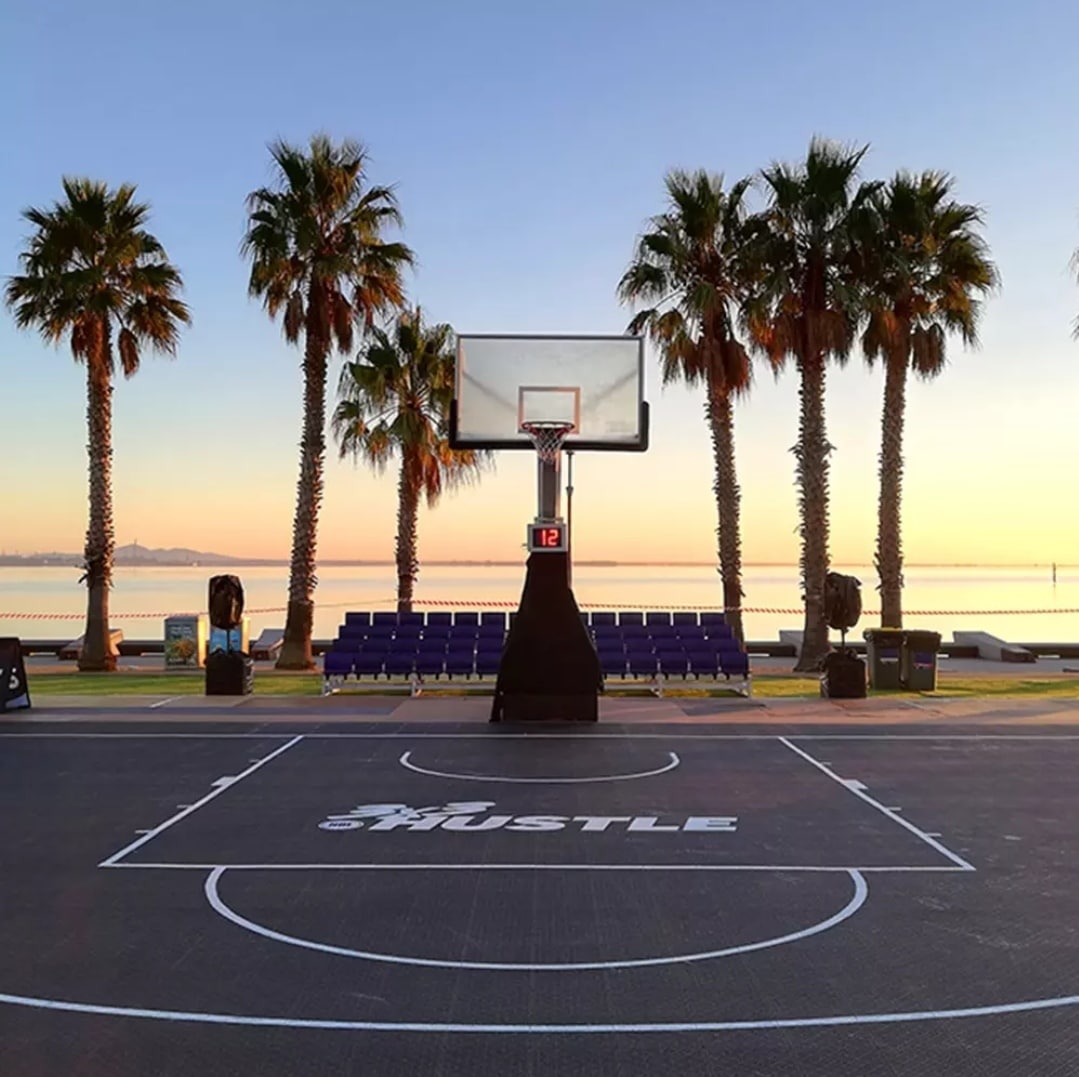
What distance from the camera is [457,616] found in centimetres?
2391

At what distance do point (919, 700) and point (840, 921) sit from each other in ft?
46.1

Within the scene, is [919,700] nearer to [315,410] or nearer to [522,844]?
[522,844]

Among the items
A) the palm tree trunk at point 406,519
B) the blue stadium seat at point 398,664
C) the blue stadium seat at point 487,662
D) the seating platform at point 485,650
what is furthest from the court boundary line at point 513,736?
the palm tree trunk at point 406,519

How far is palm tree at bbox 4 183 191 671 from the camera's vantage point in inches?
1113

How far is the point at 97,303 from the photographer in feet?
92.6

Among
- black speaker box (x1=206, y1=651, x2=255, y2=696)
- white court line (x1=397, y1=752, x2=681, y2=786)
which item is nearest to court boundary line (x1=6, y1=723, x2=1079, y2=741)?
white court line (x1=397, y1=752, x2=681, y2=786)

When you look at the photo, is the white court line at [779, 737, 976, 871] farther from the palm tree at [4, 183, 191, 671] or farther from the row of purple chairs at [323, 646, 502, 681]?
the palm tree at [4, 183, 191, 671]

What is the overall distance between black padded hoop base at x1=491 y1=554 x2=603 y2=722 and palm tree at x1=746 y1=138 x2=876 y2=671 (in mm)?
9604

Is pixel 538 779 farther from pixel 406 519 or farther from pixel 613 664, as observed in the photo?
pixel 406 519

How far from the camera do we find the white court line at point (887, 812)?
1009 cm

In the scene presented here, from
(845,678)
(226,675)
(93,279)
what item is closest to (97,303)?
(93,279)

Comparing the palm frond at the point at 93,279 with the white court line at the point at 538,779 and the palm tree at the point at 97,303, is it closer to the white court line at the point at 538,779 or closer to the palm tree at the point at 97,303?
the palm tree at the point at 97,303

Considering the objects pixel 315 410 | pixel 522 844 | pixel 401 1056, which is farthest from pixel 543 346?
pixel 401 1056

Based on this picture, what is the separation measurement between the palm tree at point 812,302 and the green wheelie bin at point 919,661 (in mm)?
3521
